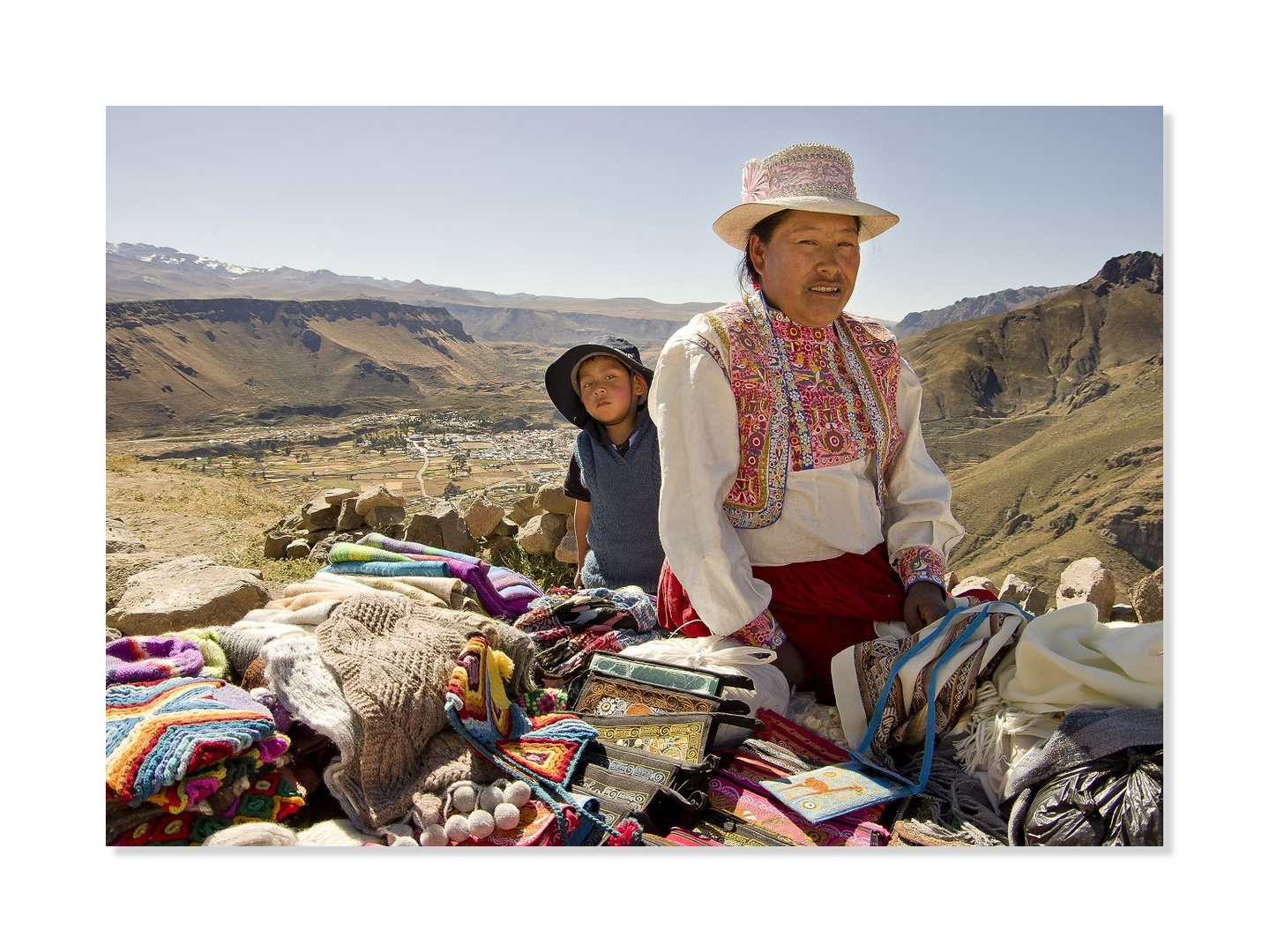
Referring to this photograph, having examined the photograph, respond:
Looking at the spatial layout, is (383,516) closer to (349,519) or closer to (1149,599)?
(349,519)

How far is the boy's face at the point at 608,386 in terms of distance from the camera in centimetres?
373

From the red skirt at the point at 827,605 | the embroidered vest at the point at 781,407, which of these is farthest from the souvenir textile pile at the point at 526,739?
the embroidered vest at the point at 781,407

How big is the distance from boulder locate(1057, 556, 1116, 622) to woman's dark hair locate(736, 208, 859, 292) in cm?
268

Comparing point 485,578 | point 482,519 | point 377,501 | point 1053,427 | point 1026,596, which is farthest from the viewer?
point 1053,427

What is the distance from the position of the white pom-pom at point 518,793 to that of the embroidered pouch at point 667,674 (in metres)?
0.60

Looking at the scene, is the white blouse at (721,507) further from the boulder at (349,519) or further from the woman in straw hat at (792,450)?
the boulder at (349,519)

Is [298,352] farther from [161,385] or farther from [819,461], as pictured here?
[819,461]

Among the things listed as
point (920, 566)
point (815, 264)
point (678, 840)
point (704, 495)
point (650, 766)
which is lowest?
point (678, 840)

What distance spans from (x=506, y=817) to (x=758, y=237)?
2079 millimetres

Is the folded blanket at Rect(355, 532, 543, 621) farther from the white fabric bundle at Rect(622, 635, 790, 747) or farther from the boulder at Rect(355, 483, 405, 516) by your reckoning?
the boulder at Rect(355, 483, 405, 516)

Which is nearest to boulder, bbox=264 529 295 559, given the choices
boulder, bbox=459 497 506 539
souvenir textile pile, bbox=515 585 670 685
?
boulder, bbox=459 497 506 539

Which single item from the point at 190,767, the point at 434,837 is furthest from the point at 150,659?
the point at 434,837

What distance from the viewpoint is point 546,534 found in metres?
6.43

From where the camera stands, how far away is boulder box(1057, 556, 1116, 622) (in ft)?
14.7
